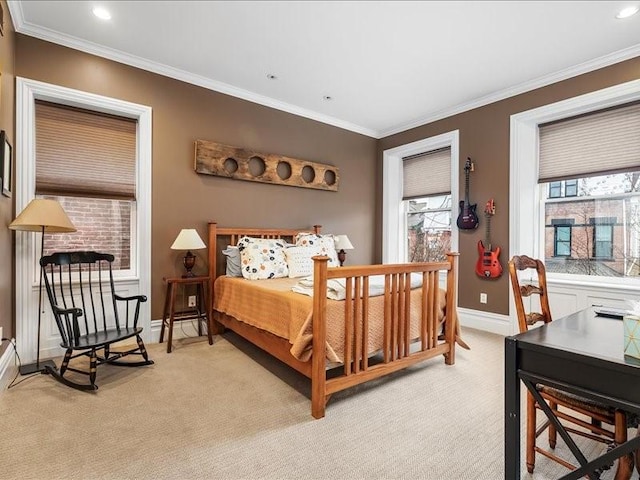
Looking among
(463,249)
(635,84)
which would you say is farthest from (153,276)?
(635,84)

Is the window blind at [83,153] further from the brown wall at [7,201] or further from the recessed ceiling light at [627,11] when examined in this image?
the recessed ceiling light at [627,11]

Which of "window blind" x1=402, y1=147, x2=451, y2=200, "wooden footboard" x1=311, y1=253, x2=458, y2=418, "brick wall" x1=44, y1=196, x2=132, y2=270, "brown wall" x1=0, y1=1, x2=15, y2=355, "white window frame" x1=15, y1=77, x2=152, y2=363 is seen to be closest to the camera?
"wooden footboard" x1=311, y1=253, x2=458, y2=418

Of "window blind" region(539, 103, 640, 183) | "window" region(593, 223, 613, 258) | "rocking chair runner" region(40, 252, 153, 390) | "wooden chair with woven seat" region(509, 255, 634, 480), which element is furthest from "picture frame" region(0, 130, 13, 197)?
"window" region(593, 223, 613, 258)

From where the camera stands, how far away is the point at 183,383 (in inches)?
90.5

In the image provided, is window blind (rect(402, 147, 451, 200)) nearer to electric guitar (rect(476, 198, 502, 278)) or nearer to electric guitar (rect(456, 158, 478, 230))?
electric guitar (rect(456, 158, 478, 230))

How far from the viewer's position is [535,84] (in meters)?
3.30

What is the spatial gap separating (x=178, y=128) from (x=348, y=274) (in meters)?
2.51

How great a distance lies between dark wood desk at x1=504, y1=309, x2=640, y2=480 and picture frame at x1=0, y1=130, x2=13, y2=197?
Result: 10.5 ft

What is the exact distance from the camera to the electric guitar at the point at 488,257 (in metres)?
3.54

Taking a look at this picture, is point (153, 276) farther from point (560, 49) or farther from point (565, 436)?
point (560, 49)

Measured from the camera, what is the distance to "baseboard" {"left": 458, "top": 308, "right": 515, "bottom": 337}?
137 inches

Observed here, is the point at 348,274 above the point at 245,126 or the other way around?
the other way around

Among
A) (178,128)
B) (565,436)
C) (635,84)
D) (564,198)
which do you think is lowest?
(565,436)

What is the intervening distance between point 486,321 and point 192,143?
3809mm
